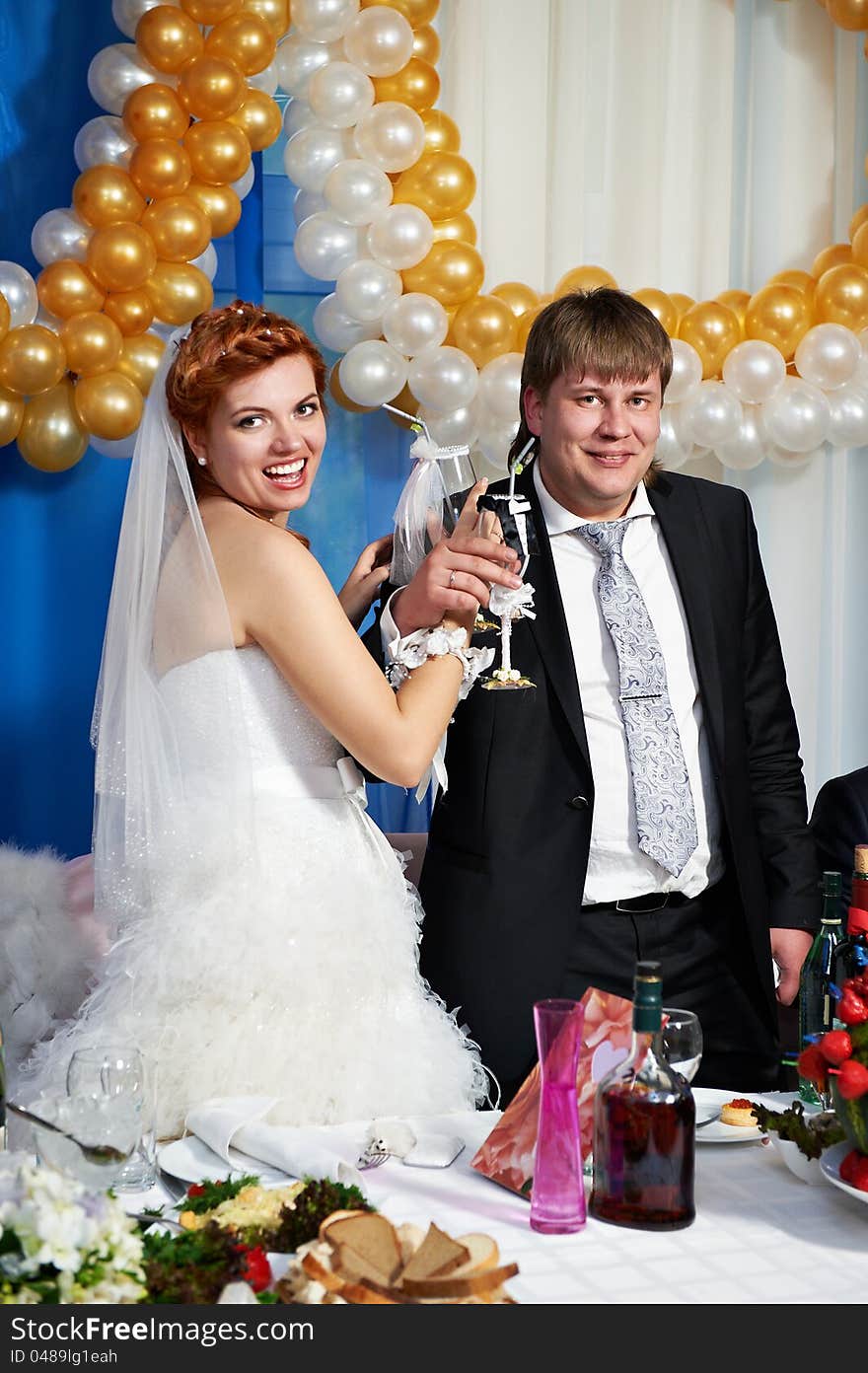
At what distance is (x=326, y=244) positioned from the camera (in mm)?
3232

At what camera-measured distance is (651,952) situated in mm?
2371

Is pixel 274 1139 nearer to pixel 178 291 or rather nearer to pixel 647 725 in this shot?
pixel 647 725

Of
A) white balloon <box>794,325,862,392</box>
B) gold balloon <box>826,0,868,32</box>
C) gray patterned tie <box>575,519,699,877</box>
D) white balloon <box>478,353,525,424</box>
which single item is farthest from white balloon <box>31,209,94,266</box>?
gold balloon <box>826,0,868,32</box>

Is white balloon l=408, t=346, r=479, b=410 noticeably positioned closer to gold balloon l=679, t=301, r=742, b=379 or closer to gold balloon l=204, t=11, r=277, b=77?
gold balloon l=679, t=301, r=742, b=379

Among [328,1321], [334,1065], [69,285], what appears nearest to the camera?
[328,1321]

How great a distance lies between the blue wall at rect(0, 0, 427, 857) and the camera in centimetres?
341

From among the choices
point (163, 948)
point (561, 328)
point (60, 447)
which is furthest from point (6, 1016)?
point (561, 328)

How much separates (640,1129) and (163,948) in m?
0.71

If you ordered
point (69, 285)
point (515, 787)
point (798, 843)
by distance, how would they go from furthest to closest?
point (69, 285)
point (798, 843)
point (515, 787)

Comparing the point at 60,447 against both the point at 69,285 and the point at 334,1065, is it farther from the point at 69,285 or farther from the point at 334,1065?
the point at 334,1065

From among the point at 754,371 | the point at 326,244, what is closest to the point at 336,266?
the point at 326,244

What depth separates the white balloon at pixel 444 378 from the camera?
3.24 meters

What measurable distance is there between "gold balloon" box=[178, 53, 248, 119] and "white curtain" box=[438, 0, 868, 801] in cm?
75

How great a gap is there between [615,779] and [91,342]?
5.00 feet
